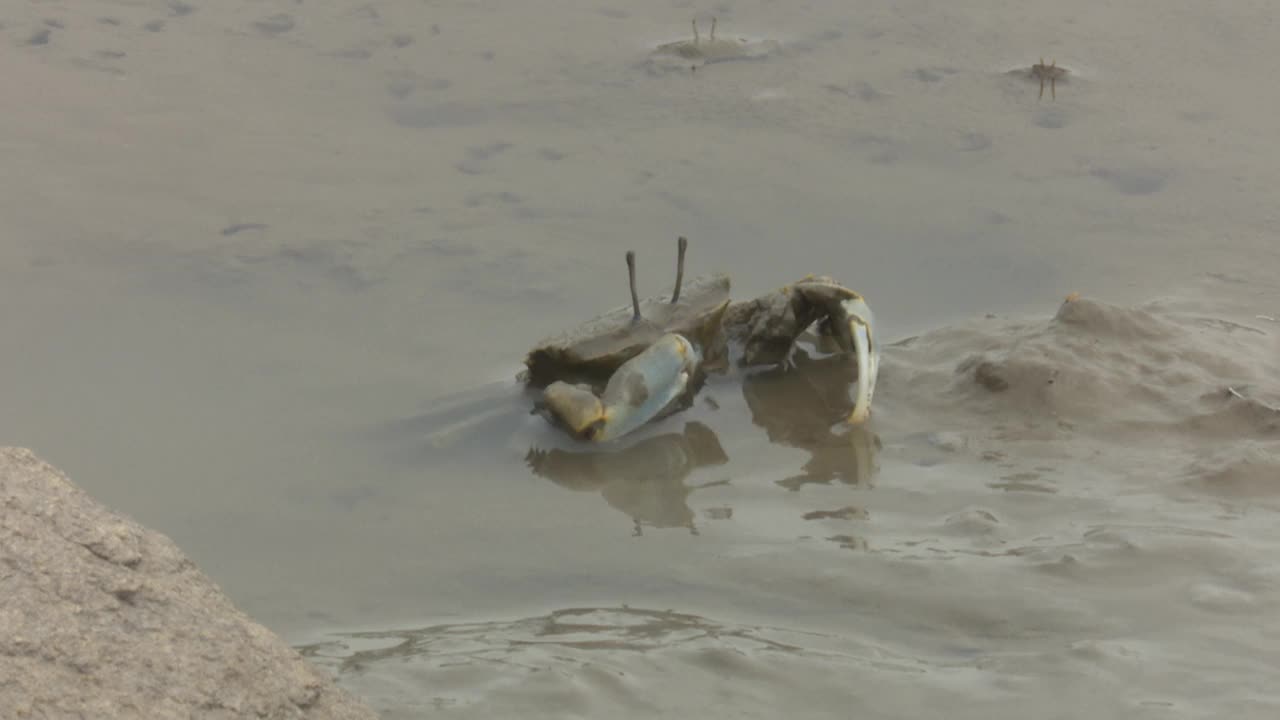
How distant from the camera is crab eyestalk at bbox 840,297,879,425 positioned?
4598 mm

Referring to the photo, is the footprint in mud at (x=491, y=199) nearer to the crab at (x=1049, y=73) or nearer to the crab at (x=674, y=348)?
the crab at (x=674, y=348)

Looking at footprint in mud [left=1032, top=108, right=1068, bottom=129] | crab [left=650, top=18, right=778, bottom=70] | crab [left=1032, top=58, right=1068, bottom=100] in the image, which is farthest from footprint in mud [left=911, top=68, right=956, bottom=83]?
crab [left=650, top=18, right=778, bottom=70]

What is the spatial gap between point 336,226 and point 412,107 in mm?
1064

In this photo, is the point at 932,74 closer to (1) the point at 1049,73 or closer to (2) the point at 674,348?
(1) the point at 1049,73

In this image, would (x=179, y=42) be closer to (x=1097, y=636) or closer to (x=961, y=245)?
(x=961, y=245)

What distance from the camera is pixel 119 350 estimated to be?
16.0ft

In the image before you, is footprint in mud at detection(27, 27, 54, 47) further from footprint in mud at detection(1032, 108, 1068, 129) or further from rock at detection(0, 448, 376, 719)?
rock at detection(0, 448, 376, 719)

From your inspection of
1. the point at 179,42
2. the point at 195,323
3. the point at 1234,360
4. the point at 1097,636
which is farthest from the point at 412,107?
the point at 1097,636

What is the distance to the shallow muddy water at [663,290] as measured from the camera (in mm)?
3334

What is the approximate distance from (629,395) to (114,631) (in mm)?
2485

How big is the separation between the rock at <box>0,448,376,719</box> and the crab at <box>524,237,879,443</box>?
210 centimetres

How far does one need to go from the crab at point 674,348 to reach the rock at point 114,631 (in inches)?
82.5

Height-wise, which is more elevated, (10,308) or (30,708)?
(30,708)

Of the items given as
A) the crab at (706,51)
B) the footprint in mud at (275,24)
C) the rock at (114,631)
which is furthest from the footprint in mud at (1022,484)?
the footprint in mud at (275,24)
